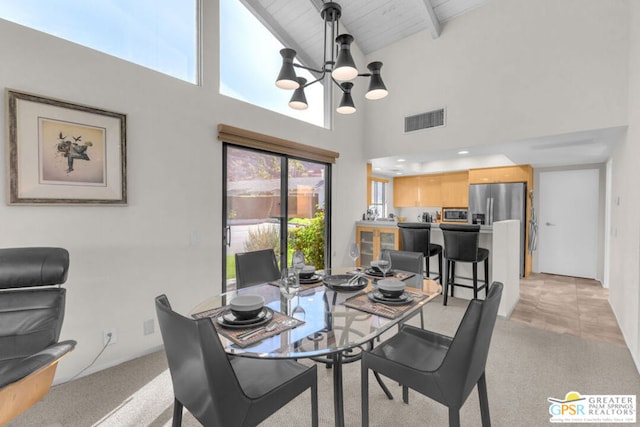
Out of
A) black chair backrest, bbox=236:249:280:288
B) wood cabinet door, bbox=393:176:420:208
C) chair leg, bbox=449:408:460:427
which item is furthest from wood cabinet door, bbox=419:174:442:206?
chair leg, bbox=449:408:460:427

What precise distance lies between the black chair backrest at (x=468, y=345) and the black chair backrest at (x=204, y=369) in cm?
86

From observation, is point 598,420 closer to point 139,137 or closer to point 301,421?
point 301,421

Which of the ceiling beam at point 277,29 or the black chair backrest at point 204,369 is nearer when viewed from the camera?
the black chair backrest at point 204,369

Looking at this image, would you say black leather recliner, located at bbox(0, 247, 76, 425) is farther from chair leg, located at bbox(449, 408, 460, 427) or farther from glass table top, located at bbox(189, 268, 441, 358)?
chair leg, located at bbox(449, 408, 460, 427)

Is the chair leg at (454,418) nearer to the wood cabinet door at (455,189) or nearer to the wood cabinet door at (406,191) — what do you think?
the wood cabinet door at (455,189)

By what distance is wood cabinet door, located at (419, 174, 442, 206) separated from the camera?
21.0 feet

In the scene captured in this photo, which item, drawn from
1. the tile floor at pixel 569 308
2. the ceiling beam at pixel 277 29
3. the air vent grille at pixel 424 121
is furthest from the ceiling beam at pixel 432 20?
the tile floor at pixel 569 308

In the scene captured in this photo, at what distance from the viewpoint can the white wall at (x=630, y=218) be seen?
2363 mm

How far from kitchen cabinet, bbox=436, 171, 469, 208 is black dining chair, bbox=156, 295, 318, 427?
5.68m

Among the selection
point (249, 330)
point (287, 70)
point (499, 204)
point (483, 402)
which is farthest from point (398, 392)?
point (499, 204)

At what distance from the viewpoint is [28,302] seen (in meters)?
1.59

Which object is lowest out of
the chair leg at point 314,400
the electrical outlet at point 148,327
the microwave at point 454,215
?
the electrical outlet at point 148,327

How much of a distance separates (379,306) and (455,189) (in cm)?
530

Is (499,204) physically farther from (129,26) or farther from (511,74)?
(129,26)
